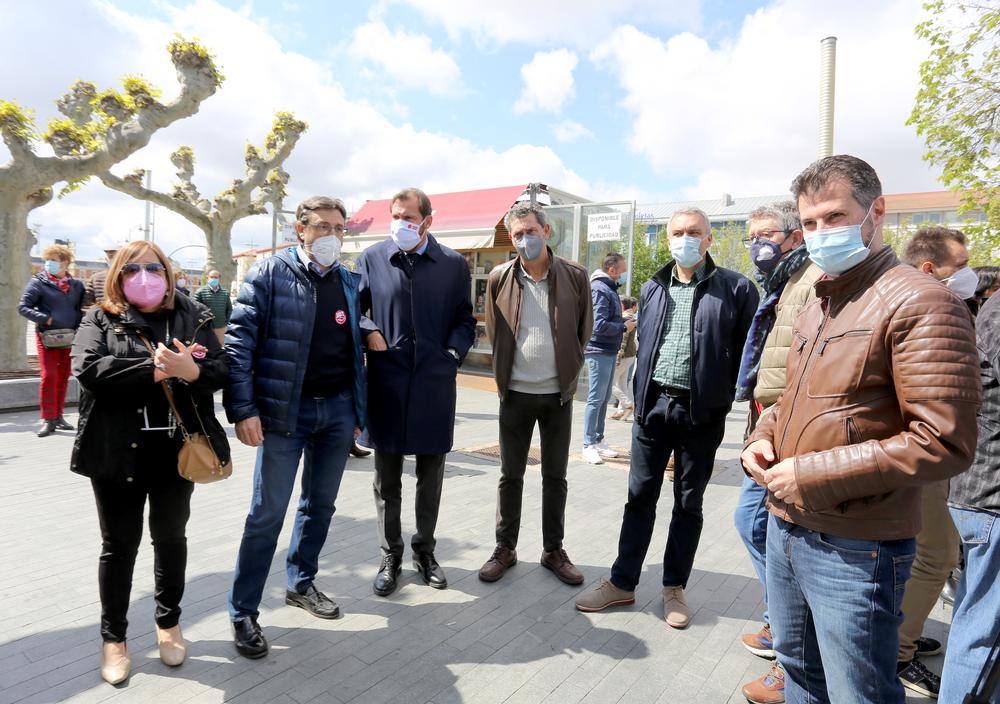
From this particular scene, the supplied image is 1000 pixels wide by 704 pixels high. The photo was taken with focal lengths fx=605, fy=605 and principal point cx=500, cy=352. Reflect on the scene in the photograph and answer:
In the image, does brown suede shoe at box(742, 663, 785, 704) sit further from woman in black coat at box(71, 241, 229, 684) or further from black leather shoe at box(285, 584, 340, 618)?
woman in black coat at box(71, 241, 229, 684)

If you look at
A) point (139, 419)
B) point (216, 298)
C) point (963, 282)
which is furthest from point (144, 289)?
point (216, 298)

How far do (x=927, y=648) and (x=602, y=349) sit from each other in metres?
4.46

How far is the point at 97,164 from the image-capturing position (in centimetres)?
1077

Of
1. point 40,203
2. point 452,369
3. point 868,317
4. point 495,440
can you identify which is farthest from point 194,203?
point 868,317

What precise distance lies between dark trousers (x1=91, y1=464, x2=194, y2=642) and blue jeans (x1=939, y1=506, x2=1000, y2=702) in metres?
3.16

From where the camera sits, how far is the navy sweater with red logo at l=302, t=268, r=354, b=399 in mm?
3145

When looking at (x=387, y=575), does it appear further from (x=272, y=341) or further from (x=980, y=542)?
(x=980, y=542)

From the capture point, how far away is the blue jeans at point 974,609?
211cm

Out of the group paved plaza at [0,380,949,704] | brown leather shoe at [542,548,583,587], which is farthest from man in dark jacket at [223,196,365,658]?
brown leather shoe at [542,548,583,587]

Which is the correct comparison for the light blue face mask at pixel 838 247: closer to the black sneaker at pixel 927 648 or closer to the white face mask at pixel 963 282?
the white face mask at pixel 963 282

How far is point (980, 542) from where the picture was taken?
2213 mm

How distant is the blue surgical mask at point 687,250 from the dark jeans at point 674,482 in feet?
2.51

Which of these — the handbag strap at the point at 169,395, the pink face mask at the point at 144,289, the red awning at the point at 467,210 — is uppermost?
the red awning at the point at 467,210

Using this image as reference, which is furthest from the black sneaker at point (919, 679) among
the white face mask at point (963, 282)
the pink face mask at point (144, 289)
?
the pink face mask at point (144, 289)
